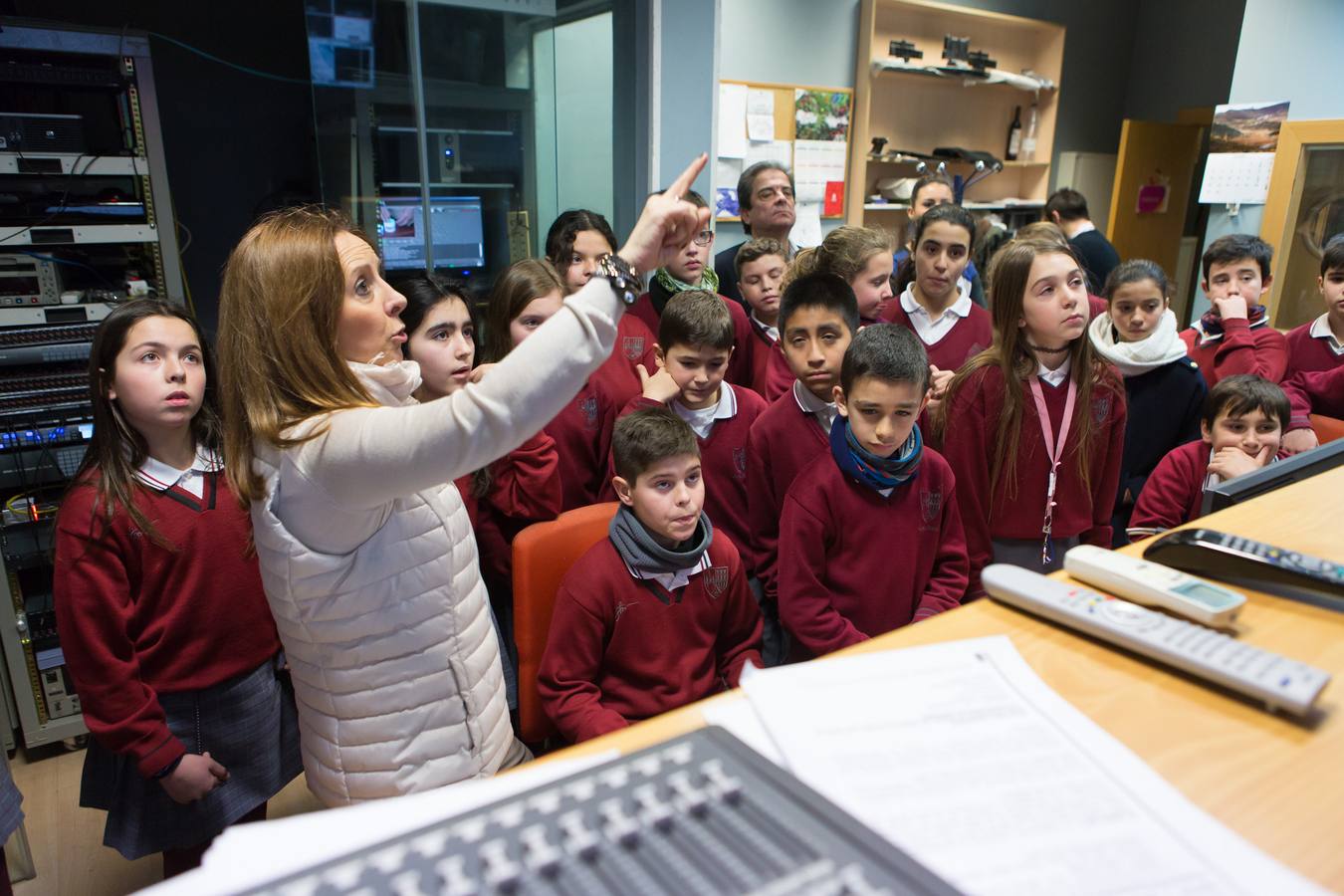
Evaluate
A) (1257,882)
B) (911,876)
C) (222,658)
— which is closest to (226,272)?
(222,658)

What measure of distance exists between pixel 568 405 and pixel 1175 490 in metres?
1.56

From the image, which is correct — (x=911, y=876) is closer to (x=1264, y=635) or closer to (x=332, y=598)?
(x=1264, y=635)

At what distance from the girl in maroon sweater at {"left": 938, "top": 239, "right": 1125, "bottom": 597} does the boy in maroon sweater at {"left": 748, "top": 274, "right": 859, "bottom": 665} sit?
1.02 feet

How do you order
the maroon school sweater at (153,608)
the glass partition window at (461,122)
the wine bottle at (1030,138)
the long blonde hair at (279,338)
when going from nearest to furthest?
1. the long blonde hair at (279,338)
2. the maroon school sweater at (153,608)
3. the glass partition window at (461,122)
4. the wine bottle at (1030,138)

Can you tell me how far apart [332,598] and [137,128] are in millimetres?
1954

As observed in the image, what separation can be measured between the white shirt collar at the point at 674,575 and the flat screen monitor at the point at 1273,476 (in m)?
0.80

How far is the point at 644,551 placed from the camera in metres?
1.50

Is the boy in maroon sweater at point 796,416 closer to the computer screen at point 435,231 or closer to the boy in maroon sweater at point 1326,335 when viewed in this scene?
the computer screen at point 435,231

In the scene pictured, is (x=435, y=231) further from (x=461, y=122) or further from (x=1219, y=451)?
(x=1219, y=451)

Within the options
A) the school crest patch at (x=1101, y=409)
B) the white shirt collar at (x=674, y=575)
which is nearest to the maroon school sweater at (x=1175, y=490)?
the school crest patch at (x=1101, y=409)

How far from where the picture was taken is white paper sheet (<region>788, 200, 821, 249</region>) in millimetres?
4648

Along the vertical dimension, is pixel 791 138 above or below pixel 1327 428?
above

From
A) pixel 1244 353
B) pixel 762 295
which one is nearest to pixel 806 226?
pixel 762 295

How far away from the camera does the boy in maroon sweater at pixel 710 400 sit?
2.04 metres
